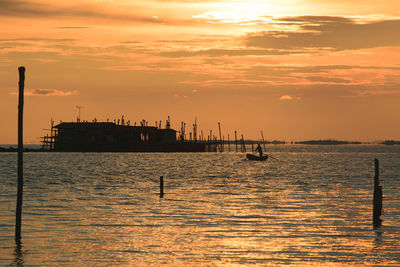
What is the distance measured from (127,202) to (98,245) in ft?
60.8

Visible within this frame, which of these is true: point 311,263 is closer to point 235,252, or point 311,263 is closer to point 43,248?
point 235,252

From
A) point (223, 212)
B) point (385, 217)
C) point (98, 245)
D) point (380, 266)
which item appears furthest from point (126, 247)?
point (385, 217)

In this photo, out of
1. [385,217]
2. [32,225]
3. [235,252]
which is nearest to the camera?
[235,252]

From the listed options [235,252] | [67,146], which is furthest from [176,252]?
[67,146]

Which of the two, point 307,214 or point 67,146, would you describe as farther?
point 67,146

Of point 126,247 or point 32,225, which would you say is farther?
point 32,225

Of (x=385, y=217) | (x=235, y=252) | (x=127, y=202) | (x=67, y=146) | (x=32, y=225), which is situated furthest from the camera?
(x=67, y=146)

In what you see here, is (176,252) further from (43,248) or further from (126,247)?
(43,248)

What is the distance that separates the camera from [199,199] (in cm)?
4678

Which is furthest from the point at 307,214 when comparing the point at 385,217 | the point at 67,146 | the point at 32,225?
the point at 67,146

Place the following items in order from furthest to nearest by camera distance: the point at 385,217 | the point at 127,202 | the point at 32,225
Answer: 1. the point at 127,202
2. the point at 385,217
3. the point at 32,225

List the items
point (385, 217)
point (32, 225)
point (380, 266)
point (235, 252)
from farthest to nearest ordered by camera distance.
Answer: point (385, 217) → point (32, 225) → point (235, 252) → point (380, 266)

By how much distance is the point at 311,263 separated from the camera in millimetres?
22484

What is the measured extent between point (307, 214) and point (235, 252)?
42.8 ft
